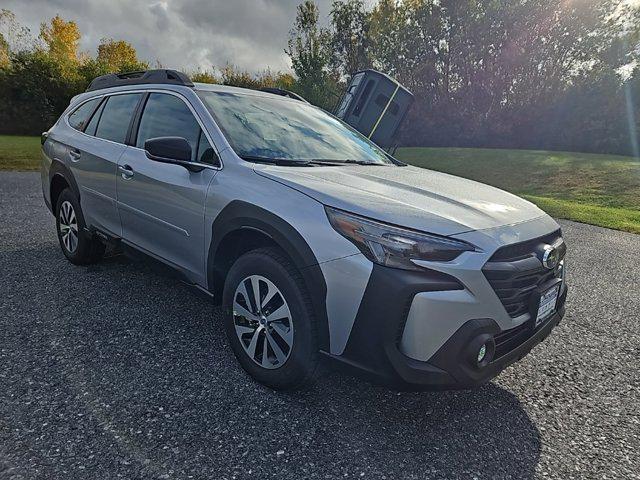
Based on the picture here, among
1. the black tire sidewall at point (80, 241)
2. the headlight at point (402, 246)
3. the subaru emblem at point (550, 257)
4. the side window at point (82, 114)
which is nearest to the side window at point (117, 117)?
the side window at point (82, 114)

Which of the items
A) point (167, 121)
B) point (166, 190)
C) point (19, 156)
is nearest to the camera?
point (166, 190)

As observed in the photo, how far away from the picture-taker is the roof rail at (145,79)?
3248 millimetres

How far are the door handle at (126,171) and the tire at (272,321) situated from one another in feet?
4.50

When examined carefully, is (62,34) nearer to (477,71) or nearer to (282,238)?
(477,71)

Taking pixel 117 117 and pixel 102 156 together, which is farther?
pixel 117 117

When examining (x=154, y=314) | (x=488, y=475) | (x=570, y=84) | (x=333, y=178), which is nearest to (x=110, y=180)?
(x=154, y=314)

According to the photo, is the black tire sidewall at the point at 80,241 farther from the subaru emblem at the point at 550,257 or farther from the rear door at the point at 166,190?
the subaru emblem at the point at 550,257

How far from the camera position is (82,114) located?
4.23 meters

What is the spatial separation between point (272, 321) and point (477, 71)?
108ft

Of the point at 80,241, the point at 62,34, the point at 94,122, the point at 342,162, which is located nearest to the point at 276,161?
the point at 342,162

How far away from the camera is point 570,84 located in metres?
27.0

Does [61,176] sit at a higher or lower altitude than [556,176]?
lower

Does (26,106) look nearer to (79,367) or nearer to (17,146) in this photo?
(17,146)

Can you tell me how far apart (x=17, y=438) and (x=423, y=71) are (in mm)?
34573
